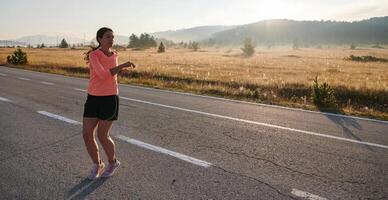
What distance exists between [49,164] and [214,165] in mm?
2316

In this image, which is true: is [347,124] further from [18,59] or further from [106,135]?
[18,59]

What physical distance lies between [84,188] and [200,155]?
1.84 m

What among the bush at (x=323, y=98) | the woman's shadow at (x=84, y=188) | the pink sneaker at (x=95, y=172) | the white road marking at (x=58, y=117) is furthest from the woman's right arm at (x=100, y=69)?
the bush at (x=323, y=98)

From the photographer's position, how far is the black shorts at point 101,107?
418 centimetres

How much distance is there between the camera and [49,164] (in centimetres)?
492

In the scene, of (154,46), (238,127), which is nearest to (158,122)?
(238,127)

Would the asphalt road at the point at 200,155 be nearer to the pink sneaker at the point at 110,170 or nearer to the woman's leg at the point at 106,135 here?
the pink sneaker at the point at 110,170

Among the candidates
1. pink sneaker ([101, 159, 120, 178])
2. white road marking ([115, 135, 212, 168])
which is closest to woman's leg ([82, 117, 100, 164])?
pink sneaker ([101, 159, 120, 178])

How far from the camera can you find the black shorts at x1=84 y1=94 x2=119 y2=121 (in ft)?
13.7

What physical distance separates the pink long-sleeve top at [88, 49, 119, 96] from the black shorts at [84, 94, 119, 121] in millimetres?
62

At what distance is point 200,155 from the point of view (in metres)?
5.34

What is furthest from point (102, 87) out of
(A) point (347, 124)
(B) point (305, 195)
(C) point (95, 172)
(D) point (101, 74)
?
(A) point (347, 124)

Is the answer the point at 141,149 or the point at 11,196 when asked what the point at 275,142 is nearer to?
the point at 141,149

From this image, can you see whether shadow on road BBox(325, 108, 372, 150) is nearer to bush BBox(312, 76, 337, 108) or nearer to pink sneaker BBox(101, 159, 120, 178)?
bush BBox(312, 76, 337, 108)
